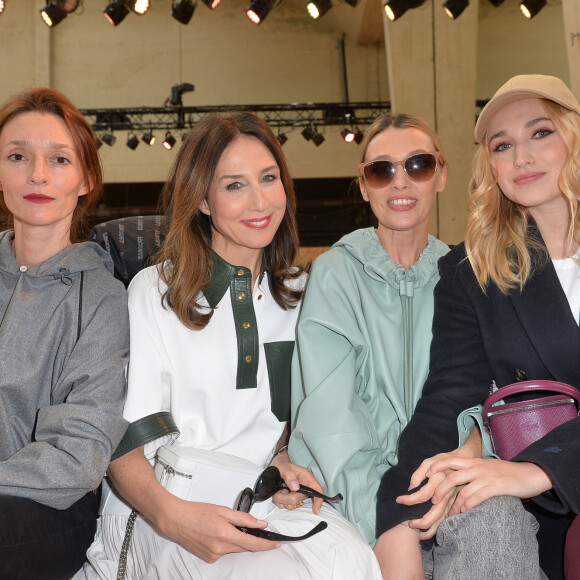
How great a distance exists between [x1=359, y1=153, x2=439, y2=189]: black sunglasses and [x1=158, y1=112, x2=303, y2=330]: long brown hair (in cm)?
30

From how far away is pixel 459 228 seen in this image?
32.8ft

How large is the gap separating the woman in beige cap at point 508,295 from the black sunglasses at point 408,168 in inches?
6.3

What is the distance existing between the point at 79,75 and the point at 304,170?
503cm

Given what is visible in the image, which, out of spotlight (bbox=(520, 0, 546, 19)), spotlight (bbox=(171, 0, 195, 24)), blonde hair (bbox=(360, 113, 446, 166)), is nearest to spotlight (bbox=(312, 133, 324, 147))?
spotlight (bbox=(171, 0, 195, 24))

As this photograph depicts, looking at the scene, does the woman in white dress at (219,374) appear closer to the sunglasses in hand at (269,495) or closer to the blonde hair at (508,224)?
the sunglasses in hand at (269,495)

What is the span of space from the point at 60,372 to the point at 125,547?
19.8 inches

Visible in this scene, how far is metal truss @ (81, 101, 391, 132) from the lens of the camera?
1418 centimetres

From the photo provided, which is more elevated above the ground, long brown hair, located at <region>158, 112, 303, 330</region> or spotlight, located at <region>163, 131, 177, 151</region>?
spotlight, located at <region>163, 131, 177, 151</region>

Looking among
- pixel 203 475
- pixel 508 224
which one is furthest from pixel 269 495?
pixel 508 224

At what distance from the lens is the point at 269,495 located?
1.98 m

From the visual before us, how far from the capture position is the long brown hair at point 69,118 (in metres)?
2.23

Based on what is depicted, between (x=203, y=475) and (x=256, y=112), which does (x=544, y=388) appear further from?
(x=256, y=112)

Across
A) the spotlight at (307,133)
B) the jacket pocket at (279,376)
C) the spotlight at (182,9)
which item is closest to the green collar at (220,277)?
the jacket pocket at (279,376)

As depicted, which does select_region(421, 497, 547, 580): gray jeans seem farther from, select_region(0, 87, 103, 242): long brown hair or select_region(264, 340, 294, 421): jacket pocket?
select_region(0, 87, 103, 242): long brown hair
